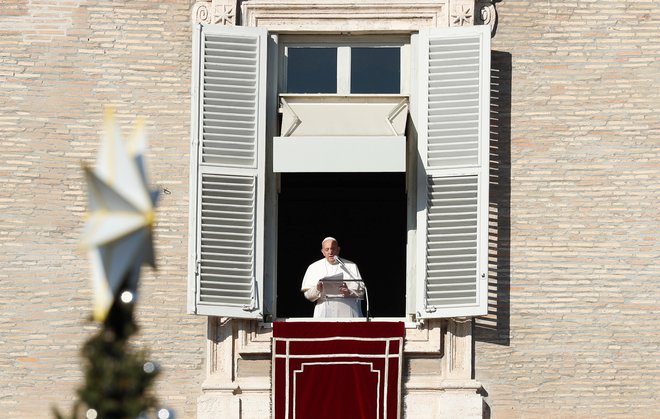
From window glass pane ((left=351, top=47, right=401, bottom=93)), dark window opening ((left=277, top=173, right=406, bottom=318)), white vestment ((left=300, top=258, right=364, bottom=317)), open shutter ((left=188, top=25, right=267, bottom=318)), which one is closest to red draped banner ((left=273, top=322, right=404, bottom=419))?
white vestment ((left=300, top=258, right=364, bottom=317))

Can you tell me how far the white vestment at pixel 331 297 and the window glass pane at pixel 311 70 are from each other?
124 centimetres

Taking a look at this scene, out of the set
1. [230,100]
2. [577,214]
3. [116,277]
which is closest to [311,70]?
[230,100]

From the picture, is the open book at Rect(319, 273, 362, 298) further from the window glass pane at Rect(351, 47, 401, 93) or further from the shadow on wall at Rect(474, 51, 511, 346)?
the window glass pane at Rect(351, 47, 401, 93)

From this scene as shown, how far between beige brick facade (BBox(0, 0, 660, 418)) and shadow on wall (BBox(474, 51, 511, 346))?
1 cm

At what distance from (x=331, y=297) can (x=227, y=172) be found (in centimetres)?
112

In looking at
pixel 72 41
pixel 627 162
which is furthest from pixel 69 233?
pixel 627 162

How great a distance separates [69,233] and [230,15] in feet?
6.21

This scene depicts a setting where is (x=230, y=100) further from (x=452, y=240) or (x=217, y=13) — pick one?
(x=452, y=240)

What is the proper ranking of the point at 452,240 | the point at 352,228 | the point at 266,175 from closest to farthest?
the point at 452,240 < the point at 266,175 < the point at 352,228

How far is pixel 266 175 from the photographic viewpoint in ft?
43.5

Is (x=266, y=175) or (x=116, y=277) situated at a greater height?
(x=266, y=175)

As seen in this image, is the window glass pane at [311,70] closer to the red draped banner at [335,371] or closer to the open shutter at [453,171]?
the open shutter at [453,171]

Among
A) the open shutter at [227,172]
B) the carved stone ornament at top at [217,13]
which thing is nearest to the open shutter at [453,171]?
the open shutter at [227,172]

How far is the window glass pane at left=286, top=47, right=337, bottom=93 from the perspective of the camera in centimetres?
1341
